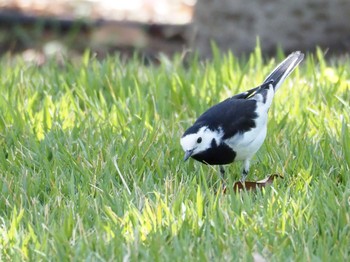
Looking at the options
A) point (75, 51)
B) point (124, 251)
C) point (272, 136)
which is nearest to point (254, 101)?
point (272, 136)

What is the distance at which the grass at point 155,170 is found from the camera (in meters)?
3.72

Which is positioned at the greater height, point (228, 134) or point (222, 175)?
point (228, 134)

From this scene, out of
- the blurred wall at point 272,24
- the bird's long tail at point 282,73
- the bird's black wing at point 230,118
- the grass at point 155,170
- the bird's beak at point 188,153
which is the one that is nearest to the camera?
the grass at point 155,170

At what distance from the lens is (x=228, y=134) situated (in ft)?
15.2

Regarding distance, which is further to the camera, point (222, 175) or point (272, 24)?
point (272, 24)

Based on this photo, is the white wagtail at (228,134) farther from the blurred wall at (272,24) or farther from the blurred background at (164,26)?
the blurred background at (164,26)

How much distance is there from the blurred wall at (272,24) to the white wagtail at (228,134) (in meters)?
3.35

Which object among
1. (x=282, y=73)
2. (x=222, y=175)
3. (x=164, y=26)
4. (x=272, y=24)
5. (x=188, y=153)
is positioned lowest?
(x=164, y=26)

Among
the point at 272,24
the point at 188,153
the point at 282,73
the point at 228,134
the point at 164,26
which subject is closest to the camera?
the point at 188,153

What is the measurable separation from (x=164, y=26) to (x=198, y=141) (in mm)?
6555

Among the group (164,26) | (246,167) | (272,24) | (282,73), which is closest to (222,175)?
(246,167)

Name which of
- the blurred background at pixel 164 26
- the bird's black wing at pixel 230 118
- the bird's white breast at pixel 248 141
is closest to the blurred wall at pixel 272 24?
the blurred background at pixel 164 26

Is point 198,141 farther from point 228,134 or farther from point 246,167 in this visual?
point 246,167

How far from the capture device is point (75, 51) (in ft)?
35.0
